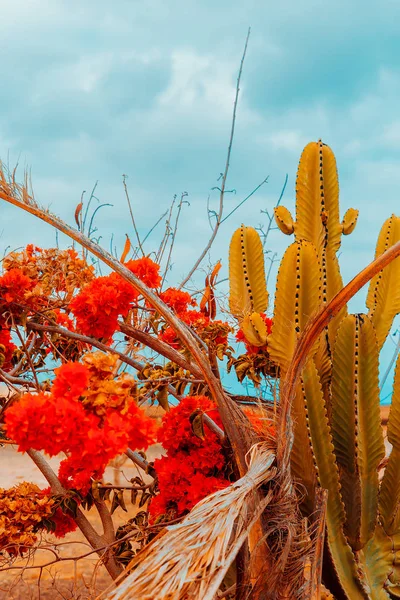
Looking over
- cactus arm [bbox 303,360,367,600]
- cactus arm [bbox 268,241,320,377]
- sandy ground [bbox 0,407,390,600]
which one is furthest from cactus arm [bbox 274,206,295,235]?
sandy ground [bbox 0,407,390,600]

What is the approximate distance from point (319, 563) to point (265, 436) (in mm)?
497

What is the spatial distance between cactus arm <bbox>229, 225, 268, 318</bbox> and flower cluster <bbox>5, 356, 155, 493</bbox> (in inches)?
73.7

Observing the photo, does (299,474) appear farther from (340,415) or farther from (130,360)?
(130,360)

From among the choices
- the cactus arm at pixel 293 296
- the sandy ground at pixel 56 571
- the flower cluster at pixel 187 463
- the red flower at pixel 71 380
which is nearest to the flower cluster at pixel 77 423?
the red flower at pixel 71 380

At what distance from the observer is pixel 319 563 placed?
235 cm

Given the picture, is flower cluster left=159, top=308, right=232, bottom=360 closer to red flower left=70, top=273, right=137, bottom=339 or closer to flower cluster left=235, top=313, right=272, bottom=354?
flower cluster left=235, top=313, right=272, bottom=354

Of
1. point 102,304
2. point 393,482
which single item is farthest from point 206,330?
point 393,482

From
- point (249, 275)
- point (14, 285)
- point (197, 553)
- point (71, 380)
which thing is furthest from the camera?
point (249, 275)

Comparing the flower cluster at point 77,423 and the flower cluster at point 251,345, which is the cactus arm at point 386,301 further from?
the flower cluster at point 77,423

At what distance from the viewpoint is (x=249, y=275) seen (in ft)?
12.0

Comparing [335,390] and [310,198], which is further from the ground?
[310,198]

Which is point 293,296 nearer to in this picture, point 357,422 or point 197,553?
point 357,422

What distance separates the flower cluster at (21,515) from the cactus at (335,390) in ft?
4.02

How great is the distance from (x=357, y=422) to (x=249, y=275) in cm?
102
